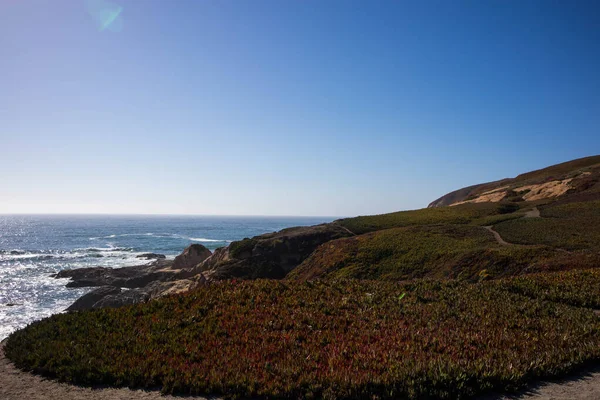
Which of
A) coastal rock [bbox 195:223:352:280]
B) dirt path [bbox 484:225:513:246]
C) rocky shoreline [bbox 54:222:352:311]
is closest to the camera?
dirt path [bbox 484:225:513:246]

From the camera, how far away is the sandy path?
8.62 metres

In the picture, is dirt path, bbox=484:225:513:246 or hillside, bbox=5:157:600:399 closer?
hillside, bbox=5:157:600:399

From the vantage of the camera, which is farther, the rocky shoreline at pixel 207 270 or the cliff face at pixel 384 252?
the rocky shoreline at pixel 207 270

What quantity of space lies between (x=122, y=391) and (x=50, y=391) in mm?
1851

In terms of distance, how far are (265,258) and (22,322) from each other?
24.6 m

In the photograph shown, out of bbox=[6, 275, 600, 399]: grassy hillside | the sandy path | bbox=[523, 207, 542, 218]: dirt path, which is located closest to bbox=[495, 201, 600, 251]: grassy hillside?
bbox=[523, 207, 542, 218]: dirt path

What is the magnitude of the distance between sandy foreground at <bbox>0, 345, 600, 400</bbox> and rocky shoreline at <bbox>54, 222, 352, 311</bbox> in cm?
2518

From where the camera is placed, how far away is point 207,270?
160 feet

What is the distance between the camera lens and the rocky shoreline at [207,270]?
4050cm

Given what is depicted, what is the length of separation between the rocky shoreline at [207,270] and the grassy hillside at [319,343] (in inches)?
891

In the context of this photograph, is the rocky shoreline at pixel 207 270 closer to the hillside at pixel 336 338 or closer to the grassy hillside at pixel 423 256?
the grassy hillside at pixel 423 256

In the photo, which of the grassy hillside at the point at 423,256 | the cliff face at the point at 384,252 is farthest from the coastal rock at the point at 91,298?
the grassy hillside at the point at 423,256

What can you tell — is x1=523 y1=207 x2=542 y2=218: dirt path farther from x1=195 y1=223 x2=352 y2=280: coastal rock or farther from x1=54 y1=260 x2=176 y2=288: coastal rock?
x1=54 y1=260 x2=176 y2=288: coastal rock

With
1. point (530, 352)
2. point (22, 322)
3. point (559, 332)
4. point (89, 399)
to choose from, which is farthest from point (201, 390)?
point (22, 322)
